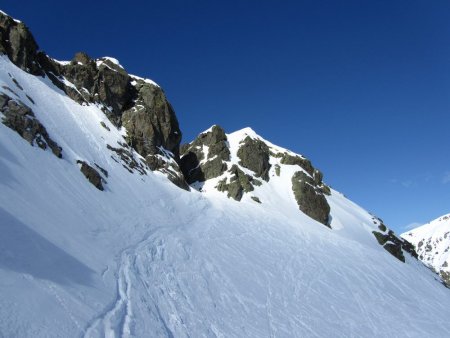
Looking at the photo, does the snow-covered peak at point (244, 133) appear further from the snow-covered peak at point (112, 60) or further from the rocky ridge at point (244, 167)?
the snow-covered peak at point (112, 60)

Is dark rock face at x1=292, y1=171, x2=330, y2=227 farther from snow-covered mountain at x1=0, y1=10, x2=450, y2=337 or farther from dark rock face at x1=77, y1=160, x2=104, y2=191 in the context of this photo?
dark rock face at x1=77, y1=160, x2=104, y2=191

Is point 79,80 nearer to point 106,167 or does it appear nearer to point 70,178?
point 106,167

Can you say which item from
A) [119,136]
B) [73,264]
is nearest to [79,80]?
[119,136]

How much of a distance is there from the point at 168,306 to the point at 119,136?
3248cm

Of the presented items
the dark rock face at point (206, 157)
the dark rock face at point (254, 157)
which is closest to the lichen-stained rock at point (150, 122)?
the dark rock face at point (206, 157)

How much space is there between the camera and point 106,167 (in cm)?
3472

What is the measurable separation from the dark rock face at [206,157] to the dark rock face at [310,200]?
11.9 metres

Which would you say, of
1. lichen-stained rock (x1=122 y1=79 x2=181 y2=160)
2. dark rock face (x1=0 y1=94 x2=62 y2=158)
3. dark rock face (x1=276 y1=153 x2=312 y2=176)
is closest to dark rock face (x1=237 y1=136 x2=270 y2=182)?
dark rock face (x1=276 y1=153 x2=312 y2=176)

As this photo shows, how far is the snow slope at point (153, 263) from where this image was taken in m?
13.1

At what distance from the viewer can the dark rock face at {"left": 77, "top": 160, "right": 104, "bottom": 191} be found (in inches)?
1147

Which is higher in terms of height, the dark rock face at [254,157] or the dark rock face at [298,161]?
the dark rock face at [298,161]

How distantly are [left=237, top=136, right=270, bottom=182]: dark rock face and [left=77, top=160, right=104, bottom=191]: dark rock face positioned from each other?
3399 cm

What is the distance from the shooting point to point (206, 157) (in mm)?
61656

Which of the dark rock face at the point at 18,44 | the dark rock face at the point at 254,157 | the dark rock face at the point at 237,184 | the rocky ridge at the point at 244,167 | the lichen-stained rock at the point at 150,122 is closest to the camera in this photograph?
the dark rock face at the point at 18,44
